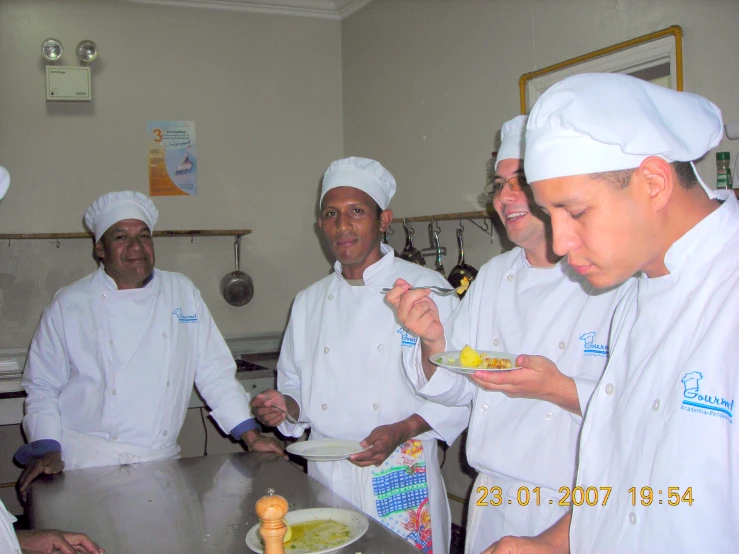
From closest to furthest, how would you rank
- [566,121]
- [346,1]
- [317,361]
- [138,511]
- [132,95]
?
[566,121] < [138,511] < [317,361] < [132,95] < [346,1]

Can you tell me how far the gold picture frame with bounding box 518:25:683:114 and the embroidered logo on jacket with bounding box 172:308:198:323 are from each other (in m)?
1.60

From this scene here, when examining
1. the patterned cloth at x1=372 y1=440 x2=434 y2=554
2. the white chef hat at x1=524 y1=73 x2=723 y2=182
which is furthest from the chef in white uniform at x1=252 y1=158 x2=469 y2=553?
the white chef hat at x1=524 y1=73 x2=723 y2=182

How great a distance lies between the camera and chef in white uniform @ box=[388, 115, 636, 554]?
1.55 meters

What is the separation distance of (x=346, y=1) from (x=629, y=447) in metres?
3.60

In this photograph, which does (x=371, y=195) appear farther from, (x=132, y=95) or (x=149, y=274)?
(x=132, y=95)

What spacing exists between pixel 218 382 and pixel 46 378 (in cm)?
60

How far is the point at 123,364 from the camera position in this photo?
96.4 inches

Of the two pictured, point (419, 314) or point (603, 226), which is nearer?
A: point (603, 226)

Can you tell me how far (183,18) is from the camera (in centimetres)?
395

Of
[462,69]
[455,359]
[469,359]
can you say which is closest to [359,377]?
[455,359]

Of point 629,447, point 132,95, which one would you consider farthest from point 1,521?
point 132,95

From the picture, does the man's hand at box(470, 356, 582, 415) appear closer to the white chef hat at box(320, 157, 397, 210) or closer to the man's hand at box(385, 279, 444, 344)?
the man's hand at box(385, 279, 444, 344)

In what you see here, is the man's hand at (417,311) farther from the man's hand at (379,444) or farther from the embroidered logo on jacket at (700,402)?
the embroidered logo on jacket at (700,402)
